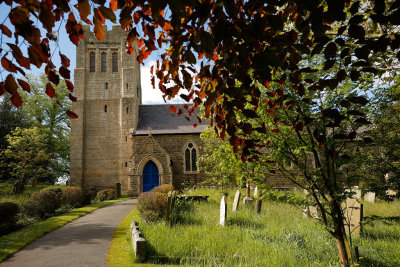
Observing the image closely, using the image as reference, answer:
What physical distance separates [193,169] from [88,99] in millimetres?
12167

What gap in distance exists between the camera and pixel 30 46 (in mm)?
1396

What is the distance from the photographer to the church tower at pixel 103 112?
23469mm

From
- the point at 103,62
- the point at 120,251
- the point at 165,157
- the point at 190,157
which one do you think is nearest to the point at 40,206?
the point at 120,251

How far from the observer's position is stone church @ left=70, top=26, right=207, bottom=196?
21703 mm

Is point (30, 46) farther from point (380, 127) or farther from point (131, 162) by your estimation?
point (131, 162)

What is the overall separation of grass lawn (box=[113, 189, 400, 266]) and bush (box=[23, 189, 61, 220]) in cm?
643

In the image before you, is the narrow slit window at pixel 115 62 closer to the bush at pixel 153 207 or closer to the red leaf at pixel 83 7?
the bush at pixel 153 207

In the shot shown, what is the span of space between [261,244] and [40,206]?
1102cm

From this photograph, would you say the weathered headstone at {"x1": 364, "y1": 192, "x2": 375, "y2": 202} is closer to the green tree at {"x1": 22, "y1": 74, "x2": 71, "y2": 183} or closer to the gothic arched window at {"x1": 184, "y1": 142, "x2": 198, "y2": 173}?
the gothic arched window at {"x1": 184, "y1": 142, "x2": 198, "y2": 173}

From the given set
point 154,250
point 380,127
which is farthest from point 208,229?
point 380,127

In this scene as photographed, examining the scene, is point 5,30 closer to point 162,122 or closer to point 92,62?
point 162,122

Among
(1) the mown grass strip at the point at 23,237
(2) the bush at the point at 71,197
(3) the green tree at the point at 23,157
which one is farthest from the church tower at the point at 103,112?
(1) the mown grass strip at the point at 23,237

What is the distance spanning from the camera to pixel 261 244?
5.87 meters

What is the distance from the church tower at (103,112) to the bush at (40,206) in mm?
10471
